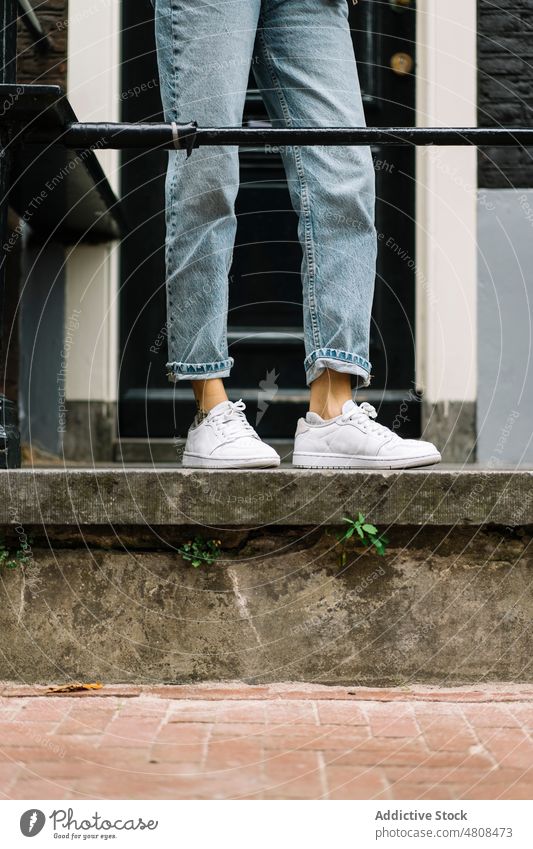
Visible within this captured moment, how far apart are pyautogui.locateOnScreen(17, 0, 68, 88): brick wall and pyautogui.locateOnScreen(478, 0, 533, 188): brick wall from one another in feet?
4.59

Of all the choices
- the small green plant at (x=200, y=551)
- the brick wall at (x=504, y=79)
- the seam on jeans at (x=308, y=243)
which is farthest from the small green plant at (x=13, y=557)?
the brick wall at (x=504, y=79)

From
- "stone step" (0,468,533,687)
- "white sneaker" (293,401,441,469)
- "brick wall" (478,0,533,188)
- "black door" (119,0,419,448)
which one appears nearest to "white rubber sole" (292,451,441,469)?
"white sneaker" (293,401,441,469)

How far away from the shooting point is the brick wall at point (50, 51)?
2945mm

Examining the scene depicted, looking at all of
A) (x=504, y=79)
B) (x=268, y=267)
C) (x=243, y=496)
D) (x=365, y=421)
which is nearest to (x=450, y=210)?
(x=504, y=79)

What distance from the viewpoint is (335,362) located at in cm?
162

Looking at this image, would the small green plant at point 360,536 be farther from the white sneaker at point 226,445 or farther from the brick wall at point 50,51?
the brick wall at point 50,51

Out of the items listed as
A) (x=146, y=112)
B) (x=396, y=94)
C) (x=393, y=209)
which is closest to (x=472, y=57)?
(x=396, y=94)

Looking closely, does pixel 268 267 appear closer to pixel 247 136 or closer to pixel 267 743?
pixel 247 136

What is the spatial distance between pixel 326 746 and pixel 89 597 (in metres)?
0.51

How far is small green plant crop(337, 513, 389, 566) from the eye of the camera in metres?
1.47

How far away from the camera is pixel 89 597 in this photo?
4.95 feet

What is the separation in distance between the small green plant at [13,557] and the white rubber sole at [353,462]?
1.68 feet

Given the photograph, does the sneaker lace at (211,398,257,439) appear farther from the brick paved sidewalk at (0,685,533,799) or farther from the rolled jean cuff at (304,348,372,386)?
the brick paved sidewalk at (0,685,533,799)

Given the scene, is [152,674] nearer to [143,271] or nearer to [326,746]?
[326,746]
